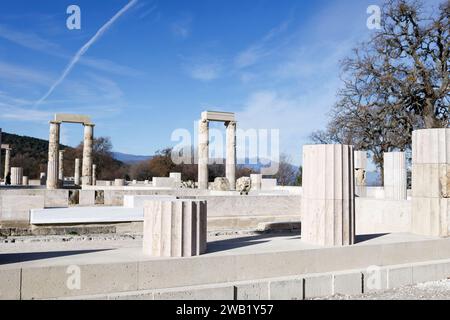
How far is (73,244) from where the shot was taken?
10.5 meters

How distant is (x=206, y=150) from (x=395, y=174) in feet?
43.9

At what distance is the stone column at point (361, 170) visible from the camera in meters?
22.3

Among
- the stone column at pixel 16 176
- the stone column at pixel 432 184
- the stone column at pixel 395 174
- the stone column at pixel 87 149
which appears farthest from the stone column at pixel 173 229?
the stone column at pixel 16 176

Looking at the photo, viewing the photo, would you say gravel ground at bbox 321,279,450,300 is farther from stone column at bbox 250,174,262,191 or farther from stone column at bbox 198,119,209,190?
stone column at bbox 250,174,262,191

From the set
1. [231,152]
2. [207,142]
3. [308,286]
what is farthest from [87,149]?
[308,286]

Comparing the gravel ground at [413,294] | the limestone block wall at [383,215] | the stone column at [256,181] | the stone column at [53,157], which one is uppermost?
the stone column at [53,157]

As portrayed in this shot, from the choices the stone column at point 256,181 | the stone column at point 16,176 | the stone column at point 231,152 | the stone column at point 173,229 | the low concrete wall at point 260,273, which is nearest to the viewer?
the low concrete wall at point 260,273

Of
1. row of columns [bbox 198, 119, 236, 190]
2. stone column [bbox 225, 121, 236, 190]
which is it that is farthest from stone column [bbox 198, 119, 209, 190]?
stone column [bbox 225, 121, 236, 190]

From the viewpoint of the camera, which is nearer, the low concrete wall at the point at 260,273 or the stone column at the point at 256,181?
the low concrete wall at the point at 260,273

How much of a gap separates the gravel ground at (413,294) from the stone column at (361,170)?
15.3 m

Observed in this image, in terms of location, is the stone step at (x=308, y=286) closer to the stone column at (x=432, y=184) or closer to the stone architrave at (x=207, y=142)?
the stone column at (x=432, y=184)

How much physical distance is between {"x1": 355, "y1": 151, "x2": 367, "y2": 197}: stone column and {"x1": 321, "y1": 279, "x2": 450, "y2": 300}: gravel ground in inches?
603

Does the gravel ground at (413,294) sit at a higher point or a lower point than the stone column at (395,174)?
lower
